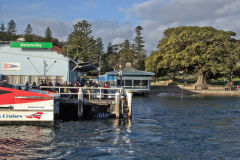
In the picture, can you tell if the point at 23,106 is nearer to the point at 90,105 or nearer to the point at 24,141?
the point at 24,141

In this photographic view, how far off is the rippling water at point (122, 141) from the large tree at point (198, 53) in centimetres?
4635

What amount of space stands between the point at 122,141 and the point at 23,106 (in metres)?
7.21

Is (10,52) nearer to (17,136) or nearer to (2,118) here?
(2,118)

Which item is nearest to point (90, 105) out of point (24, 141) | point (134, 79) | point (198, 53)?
point (24, 141)

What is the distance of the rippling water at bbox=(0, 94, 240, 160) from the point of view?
1380 centimetres

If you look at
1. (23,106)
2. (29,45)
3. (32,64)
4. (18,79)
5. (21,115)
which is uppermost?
(29,45)

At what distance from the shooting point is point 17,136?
17.0 m

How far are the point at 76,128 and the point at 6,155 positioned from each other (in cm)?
726

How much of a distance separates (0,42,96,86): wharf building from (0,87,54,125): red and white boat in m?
12.6

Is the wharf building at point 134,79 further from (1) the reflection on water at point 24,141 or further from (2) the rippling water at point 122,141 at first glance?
(1) the reflection on water at point 24,141

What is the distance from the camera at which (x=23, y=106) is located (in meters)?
19.4

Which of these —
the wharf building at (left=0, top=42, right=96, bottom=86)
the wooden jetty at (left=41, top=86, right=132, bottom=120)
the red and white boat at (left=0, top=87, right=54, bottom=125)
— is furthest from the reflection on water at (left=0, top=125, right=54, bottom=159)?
the wharf building at (left=0, top=42, right=96, bottom=86)

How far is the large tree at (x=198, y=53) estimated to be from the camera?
67.5 metres

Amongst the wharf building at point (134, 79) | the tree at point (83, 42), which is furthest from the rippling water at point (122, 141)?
the tree at point (83, 42)
